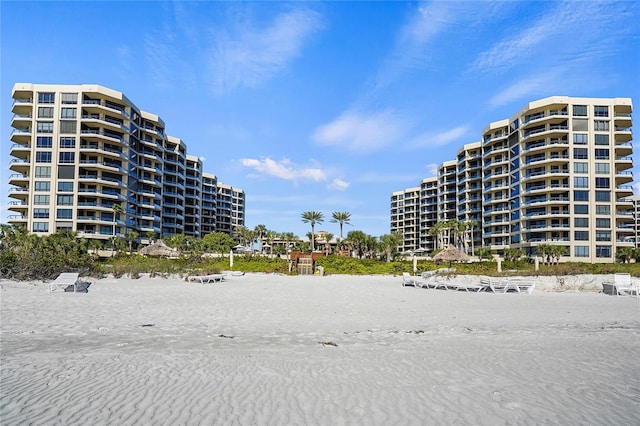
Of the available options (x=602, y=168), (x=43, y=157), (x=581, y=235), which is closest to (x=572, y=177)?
(x=602, y=168)

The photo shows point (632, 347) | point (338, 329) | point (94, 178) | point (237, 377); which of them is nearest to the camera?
point (237, 377)

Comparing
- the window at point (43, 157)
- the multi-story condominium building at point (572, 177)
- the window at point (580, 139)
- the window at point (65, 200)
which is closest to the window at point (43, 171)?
the window at point (43, 157)

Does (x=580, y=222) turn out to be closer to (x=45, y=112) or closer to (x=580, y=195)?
(x=580, y=195)

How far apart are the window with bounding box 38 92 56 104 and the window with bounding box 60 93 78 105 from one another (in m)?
1.28

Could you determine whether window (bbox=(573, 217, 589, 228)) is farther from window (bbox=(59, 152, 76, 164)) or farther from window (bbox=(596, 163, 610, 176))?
window (bbox=(59, 152, 76, 164))

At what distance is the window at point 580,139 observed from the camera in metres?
68.8

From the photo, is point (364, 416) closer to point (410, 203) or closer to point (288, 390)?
point (288, 390)

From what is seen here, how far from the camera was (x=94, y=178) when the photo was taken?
218 feet

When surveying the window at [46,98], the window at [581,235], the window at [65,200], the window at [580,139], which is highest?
the window at [46,98]

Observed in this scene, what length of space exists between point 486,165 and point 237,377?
8596 cm

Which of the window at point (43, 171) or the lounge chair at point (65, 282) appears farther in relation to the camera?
the window at point (43, 171)

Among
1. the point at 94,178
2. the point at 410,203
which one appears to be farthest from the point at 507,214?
the point at 94,178

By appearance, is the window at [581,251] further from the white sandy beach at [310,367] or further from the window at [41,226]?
the window at [41,226]

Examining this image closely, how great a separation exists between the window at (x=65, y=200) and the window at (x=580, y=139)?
255 feet
